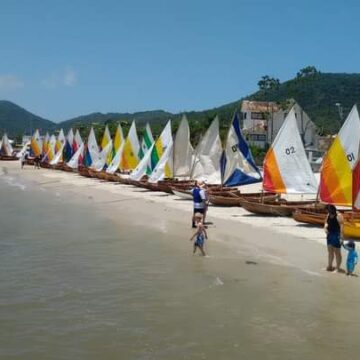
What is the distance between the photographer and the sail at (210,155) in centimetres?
3084

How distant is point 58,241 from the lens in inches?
778

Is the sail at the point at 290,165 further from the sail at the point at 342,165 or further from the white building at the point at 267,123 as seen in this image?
the white building at the point at 267,123

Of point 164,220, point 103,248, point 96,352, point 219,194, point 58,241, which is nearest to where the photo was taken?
point 96,352

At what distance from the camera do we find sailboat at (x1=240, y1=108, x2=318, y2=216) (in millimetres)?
23141

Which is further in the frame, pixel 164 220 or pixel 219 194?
pixel 219 194

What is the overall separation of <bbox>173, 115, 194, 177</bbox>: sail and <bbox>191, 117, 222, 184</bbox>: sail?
2.38 m

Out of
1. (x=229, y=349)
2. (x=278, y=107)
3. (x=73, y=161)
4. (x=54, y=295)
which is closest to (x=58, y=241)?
(x=54, y=295)

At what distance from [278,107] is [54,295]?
77370mm

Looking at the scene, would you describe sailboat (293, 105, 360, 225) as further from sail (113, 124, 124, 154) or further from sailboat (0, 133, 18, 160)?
sailboat (0, 133, 18, 160)

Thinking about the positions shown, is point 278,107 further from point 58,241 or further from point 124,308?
point 124,308

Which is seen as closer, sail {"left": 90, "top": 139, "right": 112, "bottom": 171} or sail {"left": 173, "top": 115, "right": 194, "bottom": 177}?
sail {"left": 173, "top": 115, "right": 194, "bottom": 177}

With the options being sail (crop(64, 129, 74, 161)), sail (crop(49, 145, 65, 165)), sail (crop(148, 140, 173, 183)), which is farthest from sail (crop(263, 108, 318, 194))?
sail (crop(49, 145, 65, 165))

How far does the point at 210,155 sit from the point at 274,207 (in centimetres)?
782

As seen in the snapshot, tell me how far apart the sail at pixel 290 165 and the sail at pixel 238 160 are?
4.48m
